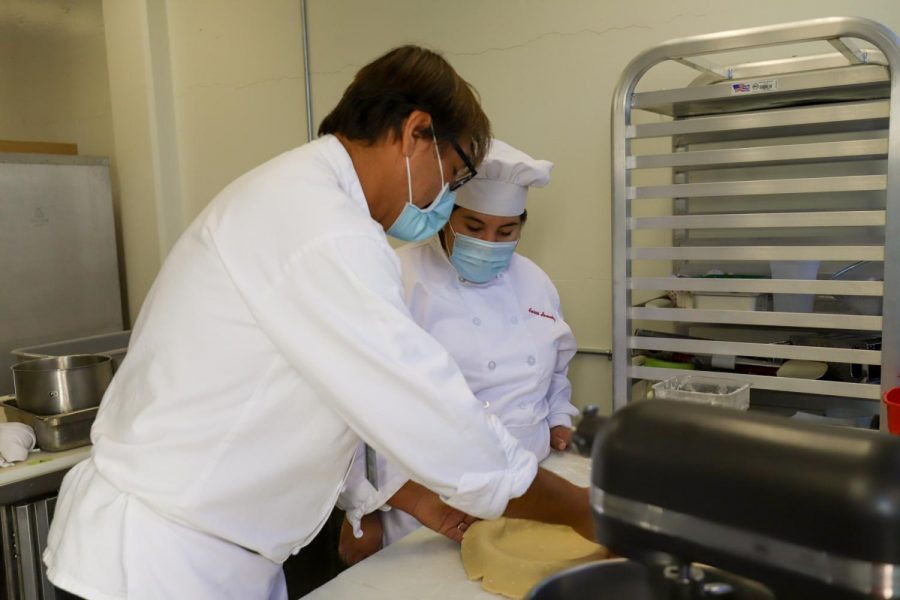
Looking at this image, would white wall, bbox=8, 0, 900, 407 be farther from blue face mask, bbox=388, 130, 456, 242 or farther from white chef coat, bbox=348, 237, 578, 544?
blue face mask, bbox=388, 130, 456, 242

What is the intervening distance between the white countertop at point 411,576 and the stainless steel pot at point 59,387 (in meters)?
1.01

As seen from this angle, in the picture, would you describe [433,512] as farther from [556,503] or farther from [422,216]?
[422,216]

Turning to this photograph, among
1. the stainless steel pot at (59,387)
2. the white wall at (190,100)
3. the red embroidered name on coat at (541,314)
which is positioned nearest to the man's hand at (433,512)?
the red embroidered name on coat at (541,314)

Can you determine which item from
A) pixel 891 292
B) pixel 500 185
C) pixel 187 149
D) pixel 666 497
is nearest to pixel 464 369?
pixel 500 185

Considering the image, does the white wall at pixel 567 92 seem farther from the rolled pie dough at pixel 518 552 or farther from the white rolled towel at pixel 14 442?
the white rolled towel at pixel 14 442

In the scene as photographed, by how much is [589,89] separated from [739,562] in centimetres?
181

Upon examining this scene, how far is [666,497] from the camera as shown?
0.57 m

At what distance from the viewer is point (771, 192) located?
1566 mm

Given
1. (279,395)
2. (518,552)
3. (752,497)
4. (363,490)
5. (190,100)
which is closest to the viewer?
(752,497)

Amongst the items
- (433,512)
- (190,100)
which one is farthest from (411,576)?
(190,100)

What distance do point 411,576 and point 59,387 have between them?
44.7 inches

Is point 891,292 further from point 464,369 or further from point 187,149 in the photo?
point 187,149

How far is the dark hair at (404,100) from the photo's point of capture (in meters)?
1.18

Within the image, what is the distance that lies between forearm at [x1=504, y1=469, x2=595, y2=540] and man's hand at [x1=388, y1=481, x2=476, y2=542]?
16cm
